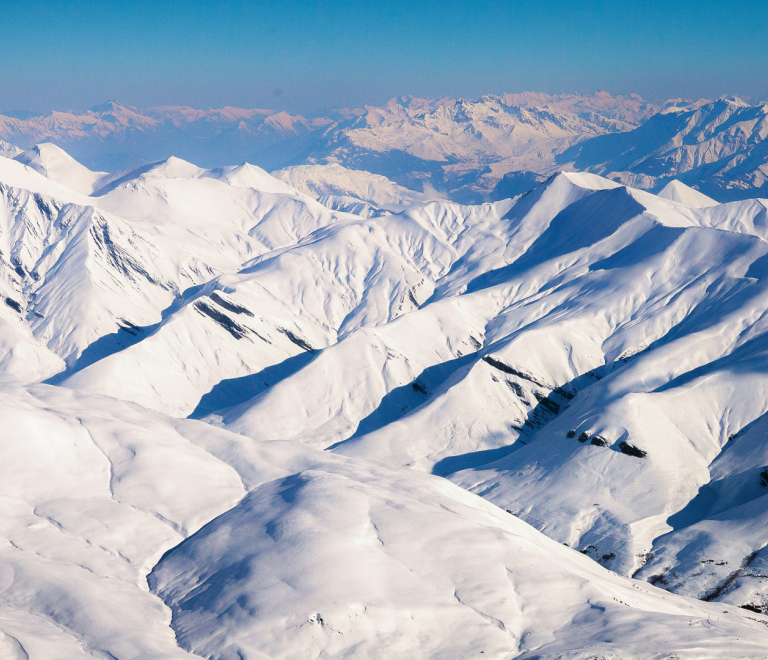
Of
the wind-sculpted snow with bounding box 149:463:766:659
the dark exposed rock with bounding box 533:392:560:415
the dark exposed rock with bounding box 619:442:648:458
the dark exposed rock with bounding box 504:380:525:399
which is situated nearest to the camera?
the wind-sculpted snow with bounding box 149:463:766:659

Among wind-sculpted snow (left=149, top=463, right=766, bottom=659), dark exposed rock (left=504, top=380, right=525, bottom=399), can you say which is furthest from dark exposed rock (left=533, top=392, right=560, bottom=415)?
wind-sculpted snow (left=149, top=463, right=766, bottom=659)

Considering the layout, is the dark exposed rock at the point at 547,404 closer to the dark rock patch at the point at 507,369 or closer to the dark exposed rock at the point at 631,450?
the dark rock patch at the point at 507,369

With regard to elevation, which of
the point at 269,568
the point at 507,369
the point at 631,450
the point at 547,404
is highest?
the point at 269,568

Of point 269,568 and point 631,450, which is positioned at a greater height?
point 269,568

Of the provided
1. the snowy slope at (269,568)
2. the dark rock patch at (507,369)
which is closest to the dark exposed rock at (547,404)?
the dark rock patch at (507,369)

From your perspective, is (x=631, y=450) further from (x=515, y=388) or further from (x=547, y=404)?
(x=515, y=388)

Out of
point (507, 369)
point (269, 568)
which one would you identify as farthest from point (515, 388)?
point (269, 568)

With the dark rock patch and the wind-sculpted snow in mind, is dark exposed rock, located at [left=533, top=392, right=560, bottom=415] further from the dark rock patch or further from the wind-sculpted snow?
the wind-sculpted snow

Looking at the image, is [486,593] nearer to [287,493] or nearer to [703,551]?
[287,493]
